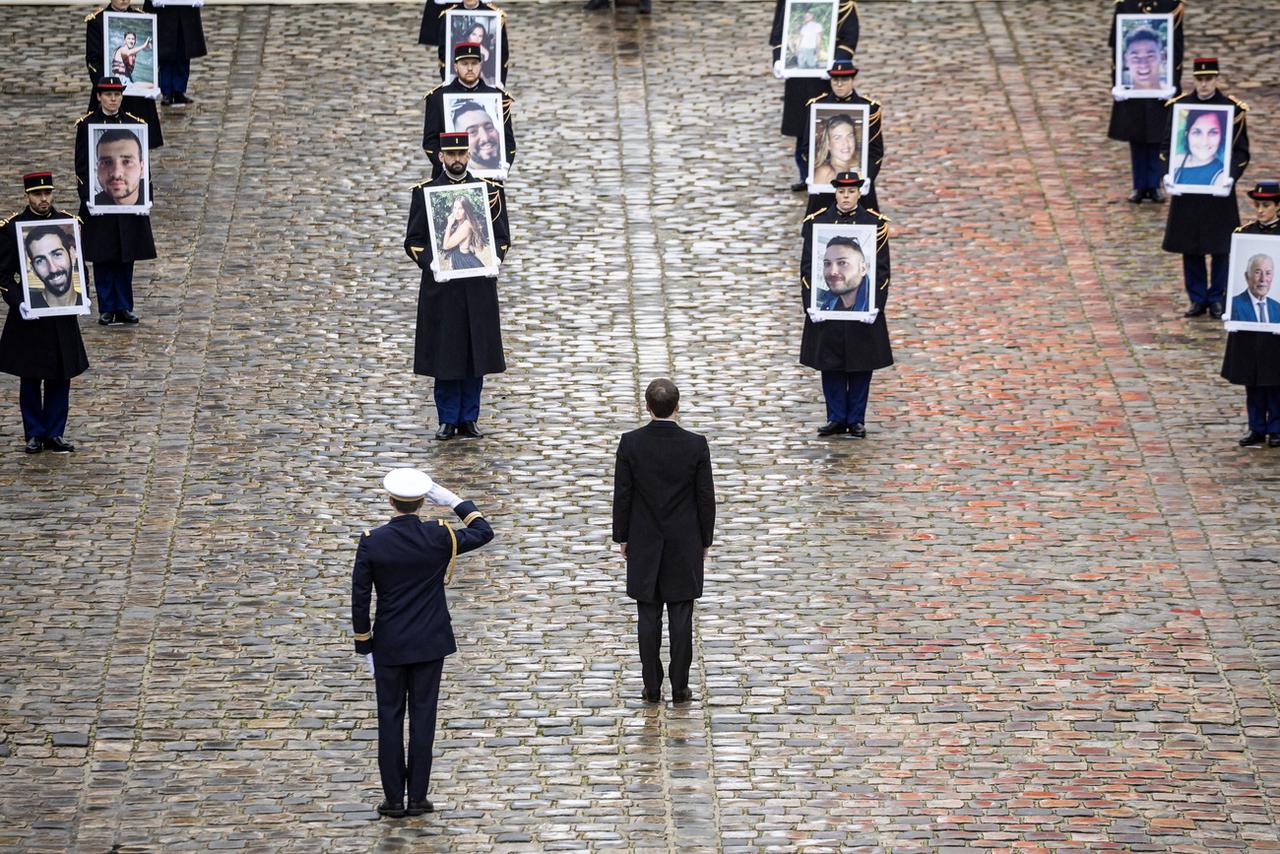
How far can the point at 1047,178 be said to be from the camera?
19547mm

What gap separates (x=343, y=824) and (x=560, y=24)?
554 inches

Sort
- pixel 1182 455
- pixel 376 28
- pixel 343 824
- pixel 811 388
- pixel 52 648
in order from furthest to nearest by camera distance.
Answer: pixel 376 28 → pixel 811 388 → pixel 1182 455 → pixel 52 648 → pixel 343 824

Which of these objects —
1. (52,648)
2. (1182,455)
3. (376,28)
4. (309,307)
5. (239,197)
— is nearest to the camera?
(52,648)

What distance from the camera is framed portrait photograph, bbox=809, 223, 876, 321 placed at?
1515cm

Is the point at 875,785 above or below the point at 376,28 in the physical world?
below

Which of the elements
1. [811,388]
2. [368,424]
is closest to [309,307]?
[368,424]

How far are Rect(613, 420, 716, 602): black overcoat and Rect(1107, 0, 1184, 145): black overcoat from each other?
8.77 metres

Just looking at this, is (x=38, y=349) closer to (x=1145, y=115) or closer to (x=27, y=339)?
(x=27, y=339)

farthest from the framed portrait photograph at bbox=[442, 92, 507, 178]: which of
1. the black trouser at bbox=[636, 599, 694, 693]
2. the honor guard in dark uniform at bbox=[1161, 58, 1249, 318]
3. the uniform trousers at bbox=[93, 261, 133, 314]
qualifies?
the black trouser at bbox=[636, 599, 694, 693]

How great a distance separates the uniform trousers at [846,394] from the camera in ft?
50.0

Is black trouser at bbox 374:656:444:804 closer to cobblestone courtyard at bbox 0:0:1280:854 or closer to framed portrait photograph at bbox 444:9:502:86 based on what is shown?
cobblestone courtyard at bbox 0:0:1280:854

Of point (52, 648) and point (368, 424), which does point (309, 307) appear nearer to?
point (368, 424)

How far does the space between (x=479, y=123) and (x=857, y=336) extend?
394 cm

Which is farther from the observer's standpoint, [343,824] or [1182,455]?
[1182,455]
